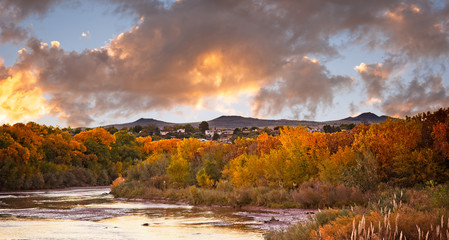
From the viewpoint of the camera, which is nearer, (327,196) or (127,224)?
(127,224)

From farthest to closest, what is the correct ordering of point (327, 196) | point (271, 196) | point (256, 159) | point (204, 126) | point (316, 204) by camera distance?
point (204, 126) < point (256, 159) < point (271, 196) < point (316, 204) < point (327, 196)

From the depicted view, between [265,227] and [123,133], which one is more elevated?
[123,133]

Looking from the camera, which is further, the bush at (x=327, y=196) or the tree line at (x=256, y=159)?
the tree line at (x=256, y=159)

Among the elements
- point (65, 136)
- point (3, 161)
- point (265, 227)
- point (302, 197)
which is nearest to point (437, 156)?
point (302, 197)

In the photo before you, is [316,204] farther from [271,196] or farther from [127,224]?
[127,224]

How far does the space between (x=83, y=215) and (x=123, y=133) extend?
67446 mm

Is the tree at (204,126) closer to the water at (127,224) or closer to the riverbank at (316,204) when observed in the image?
the riverbank at (316,204)

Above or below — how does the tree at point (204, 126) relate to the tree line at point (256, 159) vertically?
above

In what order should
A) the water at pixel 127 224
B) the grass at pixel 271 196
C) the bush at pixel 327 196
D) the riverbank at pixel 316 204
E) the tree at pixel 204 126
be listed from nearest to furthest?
the riverbank at pixel 316 204 < the water at pixel 127 224 < the bush at pixel 327 196 < the grass at pixel 271 196 < the tree at pixel 204 126

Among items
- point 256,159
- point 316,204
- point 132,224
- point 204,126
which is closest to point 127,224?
point 132,224

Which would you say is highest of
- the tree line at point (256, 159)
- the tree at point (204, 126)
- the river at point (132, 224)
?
the tree at point (204, 126)

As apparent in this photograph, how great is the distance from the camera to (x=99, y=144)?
87625mm

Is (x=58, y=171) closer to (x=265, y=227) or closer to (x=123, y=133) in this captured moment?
(x=123, y=133)

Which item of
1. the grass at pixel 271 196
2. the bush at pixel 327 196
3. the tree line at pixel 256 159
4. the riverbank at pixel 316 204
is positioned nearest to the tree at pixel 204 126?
the tree line at pixel 256 159
